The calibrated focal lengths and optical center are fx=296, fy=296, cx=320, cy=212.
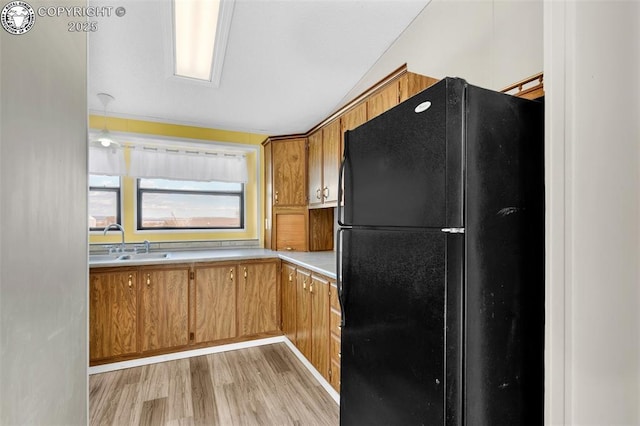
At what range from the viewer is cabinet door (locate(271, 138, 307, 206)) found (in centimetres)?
338

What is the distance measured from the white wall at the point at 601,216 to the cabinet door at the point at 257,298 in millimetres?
2649

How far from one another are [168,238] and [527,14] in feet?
11.8

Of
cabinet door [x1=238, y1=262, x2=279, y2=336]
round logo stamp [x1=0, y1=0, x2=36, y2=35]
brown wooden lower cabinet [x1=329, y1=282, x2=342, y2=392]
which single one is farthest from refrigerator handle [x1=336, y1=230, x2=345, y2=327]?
cabinet door [x1=238, y1=262, x2=279, y2=336]

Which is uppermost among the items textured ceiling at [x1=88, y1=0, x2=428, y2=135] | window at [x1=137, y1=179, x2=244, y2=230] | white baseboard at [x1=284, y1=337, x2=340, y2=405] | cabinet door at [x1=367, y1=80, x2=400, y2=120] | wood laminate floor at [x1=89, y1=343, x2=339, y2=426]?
textured ceiling at [x1=88, y1=0, x2=428, y2=135]

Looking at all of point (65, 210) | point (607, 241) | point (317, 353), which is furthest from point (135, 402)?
point (607, 241)

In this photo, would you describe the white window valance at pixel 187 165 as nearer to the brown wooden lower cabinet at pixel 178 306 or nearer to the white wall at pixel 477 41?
the brown wooden lower cabinet at pixel 178 306

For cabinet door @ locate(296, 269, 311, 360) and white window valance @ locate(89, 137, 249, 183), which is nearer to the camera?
cabinet door @ locate(296, 269, 311, 360)

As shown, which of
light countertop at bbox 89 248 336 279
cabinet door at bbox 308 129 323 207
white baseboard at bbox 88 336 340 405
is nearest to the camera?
white baseboard at bbox 88 336 340 405

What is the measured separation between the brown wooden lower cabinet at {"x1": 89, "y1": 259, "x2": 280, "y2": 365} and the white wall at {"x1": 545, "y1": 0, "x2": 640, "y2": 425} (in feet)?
8.78

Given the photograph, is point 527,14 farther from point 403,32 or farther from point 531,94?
point 403,32

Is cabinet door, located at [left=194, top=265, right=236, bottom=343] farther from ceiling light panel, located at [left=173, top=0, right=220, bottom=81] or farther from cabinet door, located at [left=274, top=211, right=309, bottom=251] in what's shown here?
ceiling light panel, located at [left=173, top=0, right=220, bottom=81]

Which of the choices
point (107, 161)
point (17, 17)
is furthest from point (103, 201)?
point (17, 17)

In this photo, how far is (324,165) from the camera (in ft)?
9.56

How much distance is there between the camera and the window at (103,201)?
3150 millimetres
